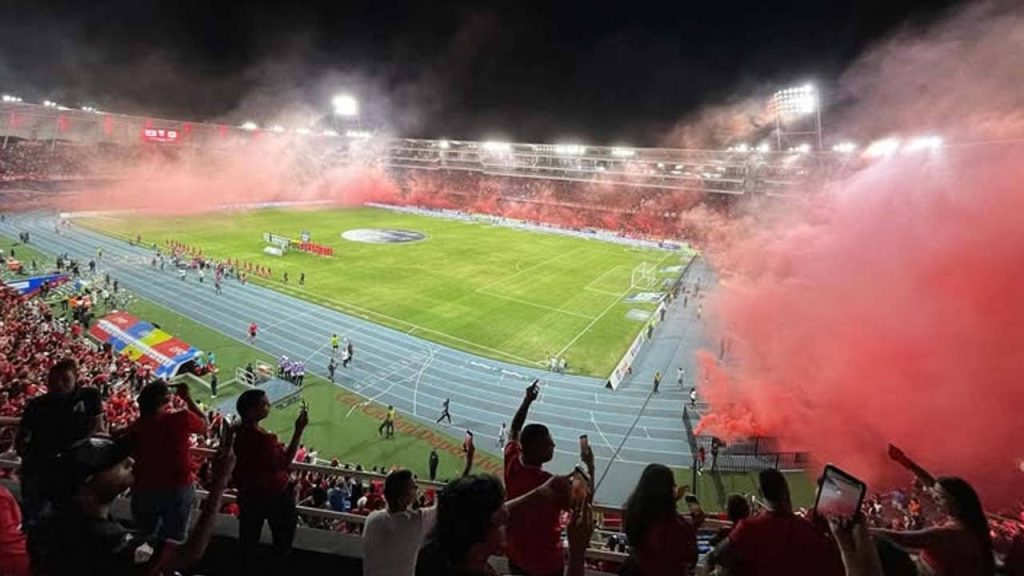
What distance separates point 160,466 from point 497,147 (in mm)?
75549

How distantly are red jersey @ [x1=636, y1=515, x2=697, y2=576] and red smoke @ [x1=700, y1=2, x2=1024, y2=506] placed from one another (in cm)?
1641

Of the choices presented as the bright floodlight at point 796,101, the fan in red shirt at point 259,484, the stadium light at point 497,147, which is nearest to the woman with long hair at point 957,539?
the fan in red shirt at point 259,484

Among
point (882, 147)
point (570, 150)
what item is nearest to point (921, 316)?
point (882, 147)

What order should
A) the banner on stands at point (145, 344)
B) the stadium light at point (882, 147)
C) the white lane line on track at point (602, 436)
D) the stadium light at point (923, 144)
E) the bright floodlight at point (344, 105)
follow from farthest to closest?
1. the bright floodlight at point (344, 105)
2. the stadium light at point (882, 147)
3. the banner on stands at point (145, 344)
4. the white lane line on track at point (602, 436)
5. the stadium light at point (923, 144)

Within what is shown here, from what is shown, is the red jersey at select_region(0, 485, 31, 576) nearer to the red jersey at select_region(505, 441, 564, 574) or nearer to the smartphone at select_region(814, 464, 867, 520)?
the red jersey at select_region(505, 441, 564, 574)

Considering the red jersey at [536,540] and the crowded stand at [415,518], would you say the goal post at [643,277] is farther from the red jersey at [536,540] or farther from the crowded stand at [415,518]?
the red jersey at [536,540]

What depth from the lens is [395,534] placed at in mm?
2871

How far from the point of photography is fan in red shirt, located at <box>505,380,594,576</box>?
3160 mm

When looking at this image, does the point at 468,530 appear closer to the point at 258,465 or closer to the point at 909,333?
the point at 258,465

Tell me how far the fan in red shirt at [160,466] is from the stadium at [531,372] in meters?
0.02

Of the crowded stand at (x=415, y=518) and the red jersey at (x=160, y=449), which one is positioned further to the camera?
the red jersey at (x=160, y=449)

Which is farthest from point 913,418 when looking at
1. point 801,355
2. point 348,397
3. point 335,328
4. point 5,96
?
point 5,96

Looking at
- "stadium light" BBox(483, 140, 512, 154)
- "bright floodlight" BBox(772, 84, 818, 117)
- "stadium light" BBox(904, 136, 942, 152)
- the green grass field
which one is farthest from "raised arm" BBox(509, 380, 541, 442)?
"stadium light" BBox(483, 140, 512, 154)

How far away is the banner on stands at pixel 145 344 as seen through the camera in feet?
65.8
